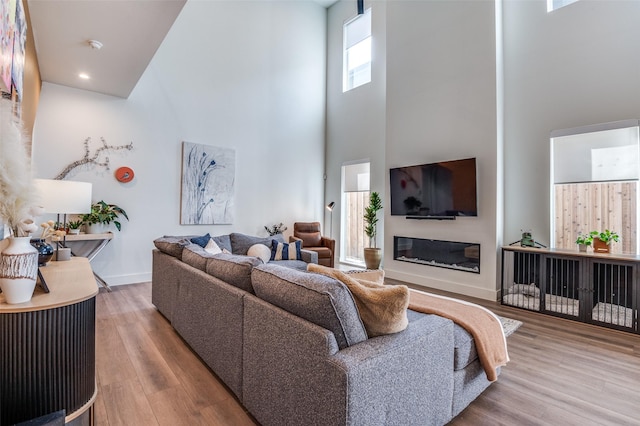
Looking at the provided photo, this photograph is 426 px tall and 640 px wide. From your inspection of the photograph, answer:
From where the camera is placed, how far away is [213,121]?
5.67 m

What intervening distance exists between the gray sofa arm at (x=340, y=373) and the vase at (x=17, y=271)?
3.22 ft

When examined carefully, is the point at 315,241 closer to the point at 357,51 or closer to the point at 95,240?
the point at 95,240

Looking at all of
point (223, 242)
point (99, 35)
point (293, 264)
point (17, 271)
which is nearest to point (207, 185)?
point (223, 242)

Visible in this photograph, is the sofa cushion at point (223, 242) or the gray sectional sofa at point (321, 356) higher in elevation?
the sofa cushion at point (223, 242)

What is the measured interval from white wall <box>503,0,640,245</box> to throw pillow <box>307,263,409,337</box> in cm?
370

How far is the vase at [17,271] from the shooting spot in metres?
1.32

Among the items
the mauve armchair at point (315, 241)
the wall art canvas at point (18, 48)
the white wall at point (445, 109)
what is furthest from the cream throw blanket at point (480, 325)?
the mauve armchair at point (315, 241)

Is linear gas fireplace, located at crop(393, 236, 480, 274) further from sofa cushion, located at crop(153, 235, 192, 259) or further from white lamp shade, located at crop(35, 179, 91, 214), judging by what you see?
white lamp shade, located at crop(35, 179, 91, 214)

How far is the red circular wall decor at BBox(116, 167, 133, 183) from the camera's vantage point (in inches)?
185

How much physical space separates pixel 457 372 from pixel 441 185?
339 cm

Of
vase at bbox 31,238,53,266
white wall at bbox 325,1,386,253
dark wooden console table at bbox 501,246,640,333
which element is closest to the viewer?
vase at bbox 31,238,53,266

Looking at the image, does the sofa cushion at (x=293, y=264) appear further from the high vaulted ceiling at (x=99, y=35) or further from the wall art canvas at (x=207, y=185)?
the high vaulted ceiling at (x=99, y=35)

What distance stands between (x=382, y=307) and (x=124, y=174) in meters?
4.75

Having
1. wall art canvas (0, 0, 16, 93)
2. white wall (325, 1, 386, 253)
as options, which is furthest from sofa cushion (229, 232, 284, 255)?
wall art canvas (0, 0, 16, 93)
